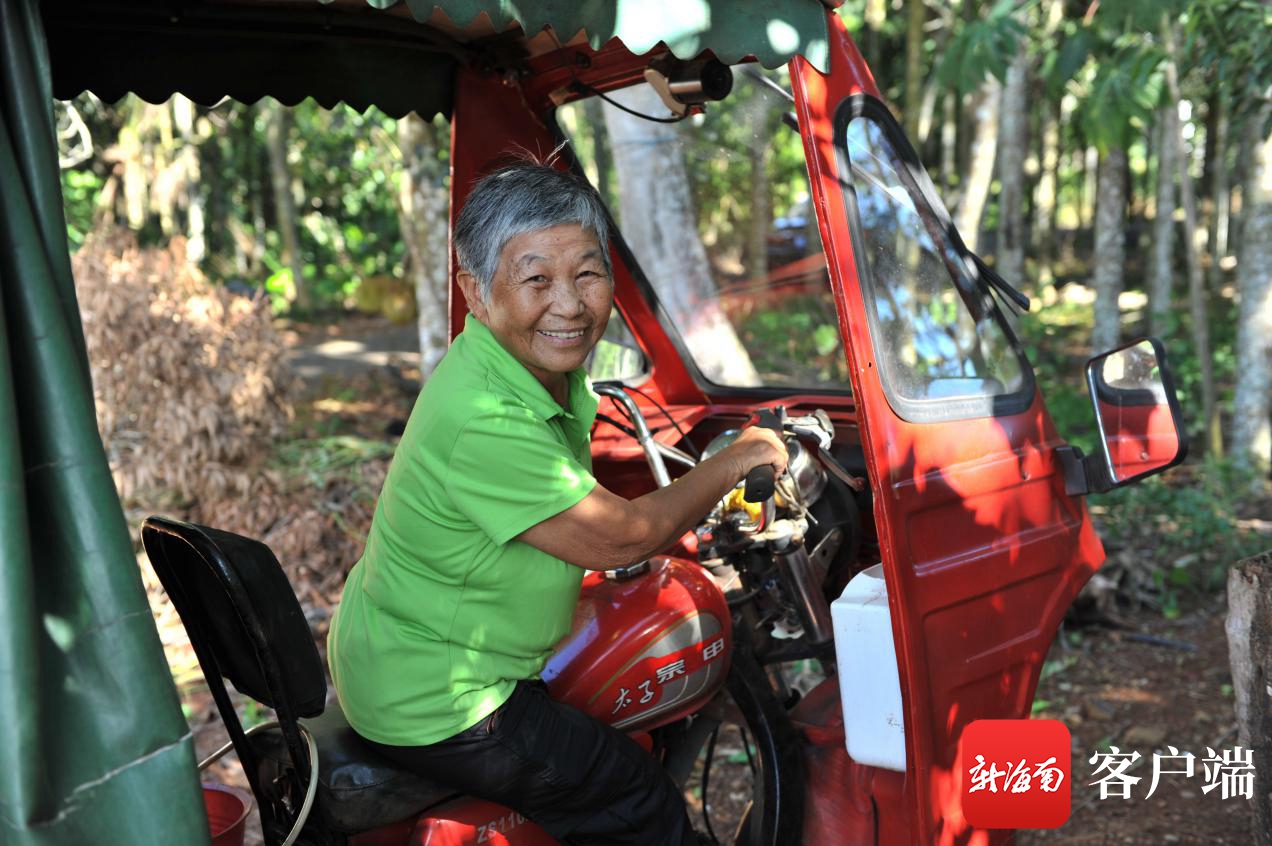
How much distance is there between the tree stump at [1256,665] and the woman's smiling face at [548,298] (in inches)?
72.7

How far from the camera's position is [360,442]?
717 cm

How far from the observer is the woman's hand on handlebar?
2244mm

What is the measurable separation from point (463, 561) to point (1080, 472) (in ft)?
4.96

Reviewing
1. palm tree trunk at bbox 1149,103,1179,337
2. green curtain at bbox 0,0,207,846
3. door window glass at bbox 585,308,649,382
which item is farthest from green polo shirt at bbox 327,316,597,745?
palm tree trunk at bbox 1149,103,1179,337

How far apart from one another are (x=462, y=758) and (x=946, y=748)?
3.34 ft

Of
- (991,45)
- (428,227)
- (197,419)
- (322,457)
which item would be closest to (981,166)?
(991,45)

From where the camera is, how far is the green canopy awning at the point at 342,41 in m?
2.04

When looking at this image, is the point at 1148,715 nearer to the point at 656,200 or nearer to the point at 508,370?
the point at 656,200

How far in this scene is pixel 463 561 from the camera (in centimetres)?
208

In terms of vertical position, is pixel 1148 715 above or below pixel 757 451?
below

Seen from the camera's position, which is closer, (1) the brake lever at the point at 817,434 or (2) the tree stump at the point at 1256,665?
(1) the brake lever at the point at 817,434

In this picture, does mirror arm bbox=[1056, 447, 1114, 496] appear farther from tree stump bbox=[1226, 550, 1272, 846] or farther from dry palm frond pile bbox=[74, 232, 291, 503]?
dry palm frond pile bbox=[74, 232, 291, 503]

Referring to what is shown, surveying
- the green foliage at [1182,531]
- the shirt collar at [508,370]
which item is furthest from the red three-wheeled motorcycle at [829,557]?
the green foliage at [1182,531]
